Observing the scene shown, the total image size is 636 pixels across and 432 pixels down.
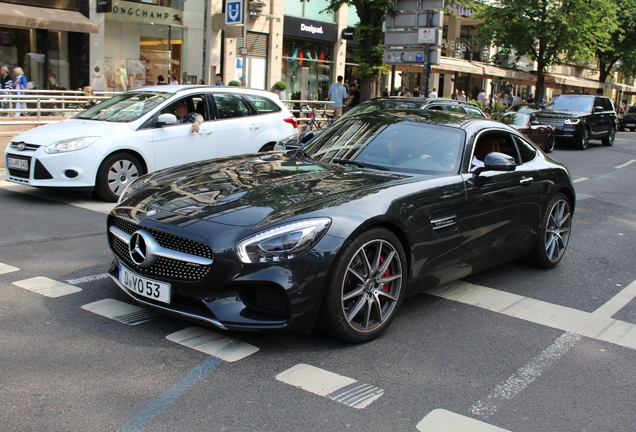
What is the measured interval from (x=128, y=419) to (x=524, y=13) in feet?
107

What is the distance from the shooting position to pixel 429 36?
643 inches

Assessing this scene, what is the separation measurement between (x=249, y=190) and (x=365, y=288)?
990 millimetres

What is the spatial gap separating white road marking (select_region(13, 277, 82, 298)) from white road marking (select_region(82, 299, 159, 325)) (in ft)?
1.24

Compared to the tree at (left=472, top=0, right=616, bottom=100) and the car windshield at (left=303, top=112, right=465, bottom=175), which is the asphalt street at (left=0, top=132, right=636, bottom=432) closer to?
the car windshield at (left=303, top=112, right=465, bottom=175)

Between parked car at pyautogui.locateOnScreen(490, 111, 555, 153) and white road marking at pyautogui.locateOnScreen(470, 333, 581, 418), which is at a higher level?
parked car at pyautogui.locateOnScreen(490, 111, 555, 153)

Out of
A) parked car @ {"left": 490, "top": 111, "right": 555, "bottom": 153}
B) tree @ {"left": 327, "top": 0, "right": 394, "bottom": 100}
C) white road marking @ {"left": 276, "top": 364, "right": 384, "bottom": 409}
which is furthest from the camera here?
tree @ {"left": 327, "top": 0, "right": 394, "bottom": 100}

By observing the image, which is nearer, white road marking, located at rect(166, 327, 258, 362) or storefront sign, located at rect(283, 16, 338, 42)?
white road marking, located at rect(166, 327, 258, 362)

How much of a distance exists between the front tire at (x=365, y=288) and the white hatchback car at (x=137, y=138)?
18.3 ft

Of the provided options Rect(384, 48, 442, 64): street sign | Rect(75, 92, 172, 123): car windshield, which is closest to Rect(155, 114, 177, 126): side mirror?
Rect(75, 92, 172, 123): car windshield

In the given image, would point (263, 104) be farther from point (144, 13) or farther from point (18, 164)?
point (144, 13)

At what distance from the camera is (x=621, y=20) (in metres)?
43.8

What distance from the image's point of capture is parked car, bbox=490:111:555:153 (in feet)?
61.4

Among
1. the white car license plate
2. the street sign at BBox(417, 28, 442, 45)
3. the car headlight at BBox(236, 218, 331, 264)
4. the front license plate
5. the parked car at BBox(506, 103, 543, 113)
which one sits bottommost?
the front license plate

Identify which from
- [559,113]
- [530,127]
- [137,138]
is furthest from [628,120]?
[137,138]
